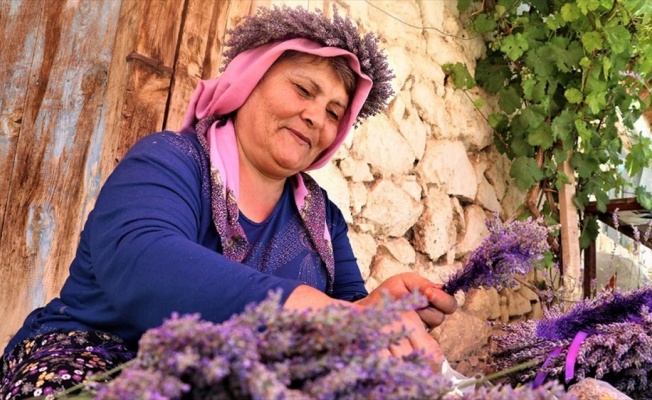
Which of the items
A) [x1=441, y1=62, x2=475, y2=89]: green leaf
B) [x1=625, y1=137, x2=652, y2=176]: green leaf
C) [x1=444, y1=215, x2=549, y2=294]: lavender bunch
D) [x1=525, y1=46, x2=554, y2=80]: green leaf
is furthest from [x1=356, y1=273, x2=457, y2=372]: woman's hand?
[x1=625, y1=137, x2=652, y2=176]: green leaf

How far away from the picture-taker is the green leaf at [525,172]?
11.7ft

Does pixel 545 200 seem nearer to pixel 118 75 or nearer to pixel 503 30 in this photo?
pixel 503 30

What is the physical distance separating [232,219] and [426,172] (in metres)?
1.89

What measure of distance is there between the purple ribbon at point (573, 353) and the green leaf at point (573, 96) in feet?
7.85

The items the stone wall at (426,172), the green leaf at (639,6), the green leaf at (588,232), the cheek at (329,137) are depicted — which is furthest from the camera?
the green leaf at (588,232)

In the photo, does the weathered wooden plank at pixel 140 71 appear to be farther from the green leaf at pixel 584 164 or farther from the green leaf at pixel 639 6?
the green leaf at pixel 584 164

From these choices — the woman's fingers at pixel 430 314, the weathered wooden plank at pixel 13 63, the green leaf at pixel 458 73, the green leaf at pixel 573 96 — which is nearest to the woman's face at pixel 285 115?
the woman's fingers at pixel 430 314

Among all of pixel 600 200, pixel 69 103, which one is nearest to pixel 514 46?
pixel 600 200

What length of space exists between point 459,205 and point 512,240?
8.14ft

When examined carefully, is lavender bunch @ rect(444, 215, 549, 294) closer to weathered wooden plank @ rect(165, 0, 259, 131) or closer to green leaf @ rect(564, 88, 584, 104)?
weathered wooden plank @ rect(165, 0, 259, 131)

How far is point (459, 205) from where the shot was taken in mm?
3461

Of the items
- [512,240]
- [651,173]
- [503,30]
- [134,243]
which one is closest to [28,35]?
[134,243]

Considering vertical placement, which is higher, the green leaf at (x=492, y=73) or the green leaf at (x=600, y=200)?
the green leaf at (x=492, y=73)

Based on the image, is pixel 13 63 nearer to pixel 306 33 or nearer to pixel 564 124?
pixel 306 33
